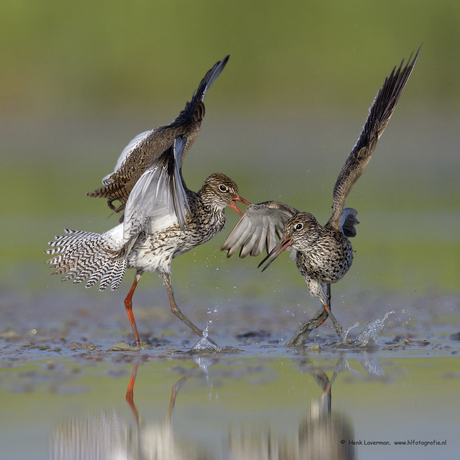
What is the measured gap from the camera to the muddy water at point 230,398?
471 cm

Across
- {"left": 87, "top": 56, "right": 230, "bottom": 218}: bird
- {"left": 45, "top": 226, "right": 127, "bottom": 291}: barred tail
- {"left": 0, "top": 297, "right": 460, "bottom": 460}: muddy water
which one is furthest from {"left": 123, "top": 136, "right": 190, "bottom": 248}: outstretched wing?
{"left": 0, "top": 297, "right": 460, "bottom": 460}: muddy water

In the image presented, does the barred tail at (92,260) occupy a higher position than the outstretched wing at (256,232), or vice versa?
the outstretched wing at (256,232)

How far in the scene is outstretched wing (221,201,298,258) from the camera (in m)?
8.60

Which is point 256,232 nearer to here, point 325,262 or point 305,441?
point 325,262

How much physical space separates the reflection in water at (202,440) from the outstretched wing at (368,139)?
10.9 ft

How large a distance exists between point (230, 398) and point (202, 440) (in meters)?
0.81

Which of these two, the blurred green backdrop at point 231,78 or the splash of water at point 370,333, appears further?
the blurred green backdrop at point 231,78

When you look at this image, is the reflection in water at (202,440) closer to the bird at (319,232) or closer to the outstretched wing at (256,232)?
the bird at (319,232)

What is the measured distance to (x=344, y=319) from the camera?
845 cm

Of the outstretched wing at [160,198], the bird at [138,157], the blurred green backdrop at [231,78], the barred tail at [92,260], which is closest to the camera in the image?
the outstretched wing at [160,198]

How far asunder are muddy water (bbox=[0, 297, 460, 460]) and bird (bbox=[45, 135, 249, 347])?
Answer: 0.57 metres

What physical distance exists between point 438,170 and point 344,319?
1099 centimetres

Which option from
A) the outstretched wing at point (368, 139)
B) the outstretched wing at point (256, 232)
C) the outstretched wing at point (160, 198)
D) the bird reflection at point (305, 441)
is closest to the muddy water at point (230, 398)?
the bird reflection at point (305, 441)

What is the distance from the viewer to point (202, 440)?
4758 millimetres
